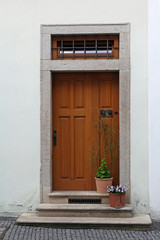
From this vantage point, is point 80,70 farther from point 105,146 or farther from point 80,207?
point 80,207

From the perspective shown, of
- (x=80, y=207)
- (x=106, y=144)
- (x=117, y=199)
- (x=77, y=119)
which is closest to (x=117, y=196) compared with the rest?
(x=117, y=199)

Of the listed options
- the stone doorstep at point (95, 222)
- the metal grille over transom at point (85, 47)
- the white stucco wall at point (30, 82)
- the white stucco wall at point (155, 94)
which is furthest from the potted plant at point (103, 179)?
Result: the metal grille over transom at point (85, 47)

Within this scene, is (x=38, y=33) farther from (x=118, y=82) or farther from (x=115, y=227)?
(x=115, y=227)

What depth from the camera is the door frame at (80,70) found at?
603 centimetres

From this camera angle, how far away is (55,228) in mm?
5582

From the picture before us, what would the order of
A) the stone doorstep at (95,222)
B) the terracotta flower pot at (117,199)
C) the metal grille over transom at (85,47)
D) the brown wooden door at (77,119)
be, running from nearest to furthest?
1. the stone doorstep at (95,222)
2. the terracotta flower pot at (117,199)
3. the metal grille over transom at (85,47)
4. the brown wooden door at (77,119)

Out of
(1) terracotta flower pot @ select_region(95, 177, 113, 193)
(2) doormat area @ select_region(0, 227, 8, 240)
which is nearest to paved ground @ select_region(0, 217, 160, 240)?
(2) doormat area @ select_region(0, 227, 8, 240)

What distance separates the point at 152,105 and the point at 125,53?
3.22ft

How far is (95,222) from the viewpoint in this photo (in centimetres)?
553

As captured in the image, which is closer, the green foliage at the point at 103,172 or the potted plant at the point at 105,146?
the green foliage at the point at 103,172

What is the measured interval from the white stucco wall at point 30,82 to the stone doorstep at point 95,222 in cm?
50

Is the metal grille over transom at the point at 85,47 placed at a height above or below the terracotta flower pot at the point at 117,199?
above

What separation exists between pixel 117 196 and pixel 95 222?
0.54 metres

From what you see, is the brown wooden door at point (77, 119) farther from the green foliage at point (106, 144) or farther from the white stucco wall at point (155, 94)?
the white stucco wall at point (155, 94)
